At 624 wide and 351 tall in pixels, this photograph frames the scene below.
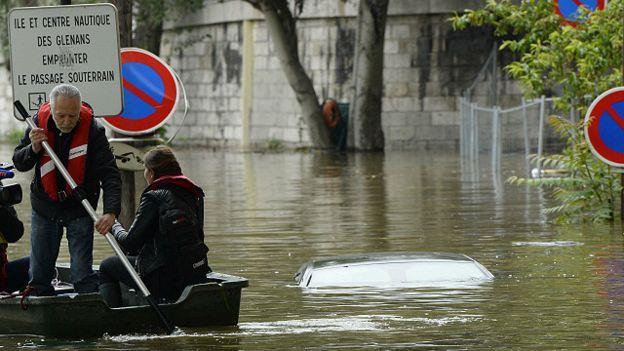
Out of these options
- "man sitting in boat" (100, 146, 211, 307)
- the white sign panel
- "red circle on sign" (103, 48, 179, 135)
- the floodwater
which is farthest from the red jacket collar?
"red circle on sign" (103, 48, 179, 135)

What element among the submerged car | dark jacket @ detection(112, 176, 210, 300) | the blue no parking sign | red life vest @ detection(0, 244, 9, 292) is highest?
the blue no parking sign

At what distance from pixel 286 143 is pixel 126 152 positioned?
3047 centimetres

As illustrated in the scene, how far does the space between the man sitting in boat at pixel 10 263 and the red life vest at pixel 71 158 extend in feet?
1.03

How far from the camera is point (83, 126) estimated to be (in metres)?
10.6

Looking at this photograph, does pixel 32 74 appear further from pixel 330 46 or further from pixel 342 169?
pixel 330 46

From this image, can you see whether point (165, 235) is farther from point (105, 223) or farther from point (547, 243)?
point (547, 243)

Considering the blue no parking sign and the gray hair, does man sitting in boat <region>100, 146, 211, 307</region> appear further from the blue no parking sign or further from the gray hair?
the blue no parking sign

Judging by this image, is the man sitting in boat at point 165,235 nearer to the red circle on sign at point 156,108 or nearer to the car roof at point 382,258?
the red circle on sign at point 156,108

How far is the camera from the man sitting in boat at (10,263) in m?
10.8

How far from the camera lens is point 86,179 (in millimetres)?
10672

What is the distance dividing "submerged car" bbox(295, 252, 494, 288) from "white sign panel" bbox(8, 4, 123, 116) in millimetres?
2017

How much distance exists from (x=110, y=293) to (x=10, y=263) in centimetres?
75

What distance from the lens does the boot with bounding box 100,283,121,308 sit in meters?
10.9

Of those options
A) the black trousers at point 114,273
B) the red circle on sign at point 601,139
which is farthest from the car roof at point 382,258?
the red circle on sign at point 601,139
